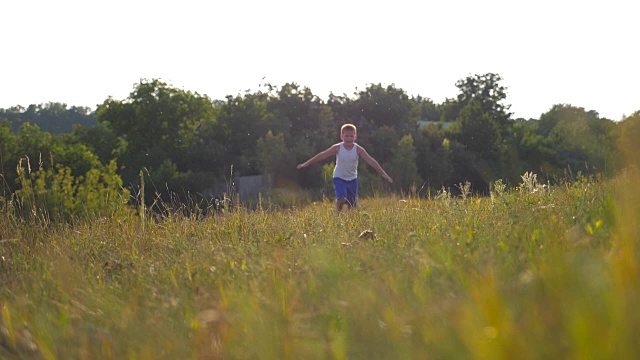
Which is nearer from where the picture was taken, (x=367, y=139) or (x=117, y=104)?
(x=367, y=139)

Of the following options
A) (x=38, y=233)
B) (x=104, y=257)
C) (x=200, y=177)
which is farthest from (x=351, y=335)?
(x=200, y=177)

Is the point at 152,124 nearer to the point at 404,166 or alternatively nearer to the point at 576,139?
the point at 404,166

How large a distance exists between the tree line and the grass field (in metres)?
34.3

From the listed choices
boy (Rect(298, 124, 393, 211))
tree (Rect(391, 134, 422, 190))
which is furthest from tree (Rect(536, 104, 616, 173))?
boy (Rect(298, 124, 393, 211))

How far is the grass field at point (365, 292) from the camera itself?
8.68 feet

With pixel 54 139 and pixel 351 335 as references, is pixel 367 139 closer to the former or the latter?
pixel 54 139

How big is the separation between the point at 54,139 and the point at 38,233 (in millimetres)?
41474

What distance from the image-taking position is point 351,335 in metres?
3.03

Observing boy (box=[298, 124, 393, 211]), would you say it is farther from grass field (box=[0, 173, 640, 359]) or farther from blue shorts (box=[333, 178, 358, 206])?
grass field (box=[0, 173, 640, 359])

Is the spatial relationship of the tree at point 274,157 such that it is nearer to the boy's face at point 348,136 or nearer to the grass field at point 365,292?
the boy's face at point 348,136

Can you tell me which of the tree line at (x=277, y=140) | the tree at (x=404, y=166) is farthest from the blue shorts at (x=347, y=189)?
the tree at (x=404, y=166)

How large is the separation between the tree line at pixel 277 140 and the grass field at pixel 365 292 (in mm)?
34254

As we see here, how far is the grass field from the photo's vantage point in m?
2.65

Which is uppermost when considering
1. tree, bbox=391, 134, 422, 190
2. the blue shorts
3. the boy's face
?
the boy's face
